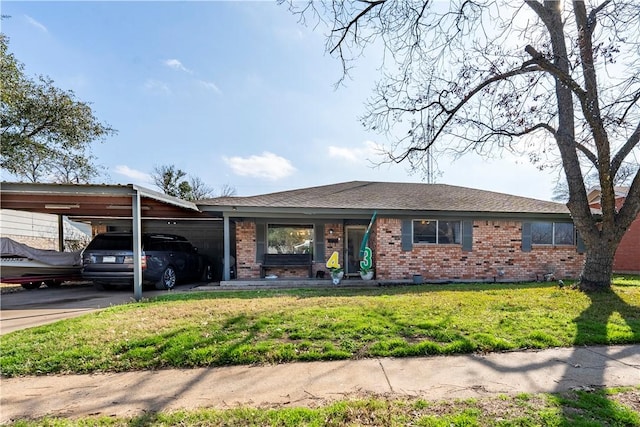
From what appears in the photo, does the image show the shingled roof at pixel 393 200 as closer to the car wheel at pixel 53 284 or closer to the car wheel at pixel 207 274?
the car wheel at pixel 207 274

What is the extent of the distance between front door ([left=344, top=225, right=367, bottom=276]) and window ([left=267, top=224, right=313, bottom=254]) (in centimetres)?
157

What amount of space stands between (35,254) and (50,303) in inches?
127

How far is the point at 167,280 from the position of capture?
952 cm

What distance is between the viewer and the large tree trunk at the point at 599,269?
7.62m

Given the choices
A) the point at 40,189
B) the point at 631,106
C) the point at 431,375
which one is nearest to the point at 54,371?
the point at 431,375

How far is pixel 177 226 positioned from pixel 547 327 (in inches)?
537

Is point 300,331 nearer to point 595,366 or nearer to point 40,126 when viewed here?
→ point 595,366

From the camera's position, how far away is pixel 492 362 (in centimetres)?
361

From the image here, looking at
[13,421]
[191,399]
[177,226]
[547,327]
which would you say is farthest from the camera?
[177,226]

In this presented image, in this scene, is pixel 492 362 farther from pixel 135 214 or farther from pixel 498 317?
pixel 135 214

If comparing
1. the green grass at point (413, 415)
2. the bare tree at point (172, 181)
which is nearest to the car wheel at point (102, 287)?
the green grass at point (413, 415)

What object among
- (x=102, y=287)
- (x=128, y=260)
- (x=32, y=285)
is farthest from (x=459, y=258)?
(x=32, y=285)

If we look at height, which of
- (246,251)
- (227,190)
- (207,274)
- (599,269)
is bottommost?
(207,274)

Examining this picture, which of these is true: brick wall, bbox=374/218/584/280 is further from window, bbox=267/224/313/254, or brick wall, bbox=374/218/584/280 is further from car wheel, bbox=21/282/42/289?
car wheel, bbox=21/282/42/289
